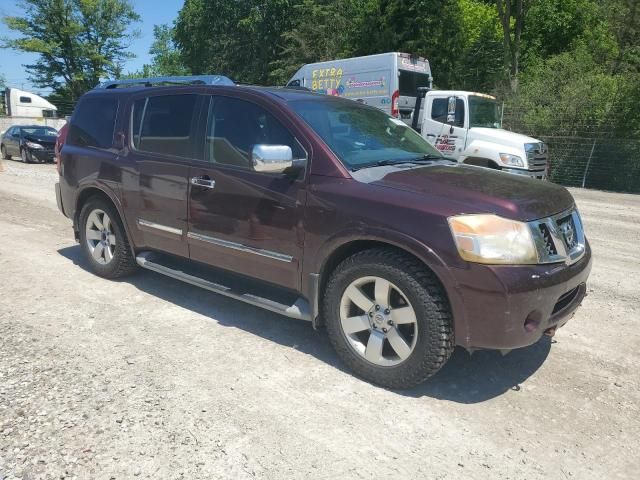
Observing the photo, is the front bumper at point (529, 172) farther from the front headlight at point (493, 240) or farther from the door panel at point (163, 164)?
the front headlight at point (493, 240)

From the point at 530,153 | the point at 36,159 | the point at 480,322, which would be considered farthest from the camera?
the point at 36,159

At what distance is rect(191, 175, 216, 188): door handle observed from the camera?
4.05 m

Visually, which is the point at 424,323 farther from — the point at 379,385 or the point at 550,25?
the point at 550,25

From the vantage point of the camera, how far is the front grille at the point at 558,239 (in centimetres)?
297

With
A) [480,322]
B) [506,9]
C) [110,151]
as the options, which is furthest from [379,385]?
[506,9]

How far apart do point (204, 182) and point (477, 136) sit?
9451 mm

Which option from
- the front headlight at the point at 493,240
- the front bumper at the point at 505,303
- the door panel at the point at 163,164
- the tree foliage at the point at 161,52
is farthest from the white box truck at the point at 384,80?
the tree foliage at the point at 161,52

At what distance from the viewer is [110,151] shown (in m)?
5.00

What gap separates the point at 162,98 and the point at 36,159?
18.1 meters

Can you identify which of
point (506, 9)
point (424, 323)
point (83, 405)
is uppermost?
point (506, 9)

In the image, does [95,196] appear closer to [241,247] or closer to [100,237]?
[100,237]

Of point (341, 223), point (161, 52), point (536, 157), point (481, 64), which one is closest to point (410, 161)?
point (341, 223)

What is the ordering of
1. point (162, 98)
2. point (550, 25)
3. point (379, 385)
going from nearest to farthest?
1. point (379, 385)
2. point (162, 98)
3. point (550, 25)

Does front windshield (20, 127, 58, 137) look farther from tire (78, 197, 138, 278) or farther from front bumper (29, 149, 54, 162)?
tire (78, 197, 138, 278)
